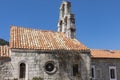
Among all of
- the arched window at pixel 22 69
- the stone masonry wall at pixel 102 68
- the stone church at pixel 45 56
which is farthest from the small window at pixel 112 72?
the arched window at pixel 22 69

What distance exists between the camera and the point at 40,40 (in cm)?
2706

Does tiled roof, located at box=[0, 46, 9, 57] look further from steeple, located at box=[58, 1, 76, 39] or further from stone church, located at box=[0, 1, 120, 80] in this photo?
steeple, located at box=[58, 1, 76, 39]

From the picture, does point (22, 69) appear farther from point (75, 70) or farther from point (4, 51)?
point (75, 70)

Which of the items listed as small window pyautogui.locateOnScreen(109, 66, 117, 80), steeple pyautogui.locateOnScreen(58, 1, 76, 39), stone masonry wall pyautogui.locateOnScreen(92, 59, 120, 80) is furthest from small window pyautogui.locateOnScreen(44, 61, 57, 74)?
small window pyautogui.locateOnScreen(109, 66, 117, 80)

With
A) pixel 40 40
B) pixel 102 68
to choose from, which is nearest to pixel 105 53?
pixel 102 68

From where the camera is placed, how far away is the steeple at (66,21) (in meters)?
29.5

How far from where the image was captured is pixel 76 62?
26047mm

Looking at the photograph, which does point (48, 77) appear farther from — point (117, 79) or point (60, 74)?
point (117, 79)

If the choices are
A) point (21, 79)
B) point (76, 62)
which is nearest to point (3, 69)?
point (21, 79)

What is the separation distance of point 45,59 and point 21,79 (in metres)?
2.93

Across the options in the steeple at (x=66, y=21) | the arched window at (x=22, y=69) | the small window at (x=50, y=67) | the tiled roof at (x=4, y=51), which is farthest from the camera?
the steeple at (x=66, y=21)

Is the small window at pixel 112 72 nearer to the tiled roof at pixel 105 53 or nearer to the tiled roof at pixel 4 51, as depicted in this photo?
the tiled roof at pixel 105 53

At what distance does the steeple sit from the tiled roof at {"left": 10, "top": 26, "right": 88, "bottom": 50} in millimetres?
815

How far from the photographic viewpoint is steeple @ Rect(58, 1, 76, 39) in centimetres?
2945
